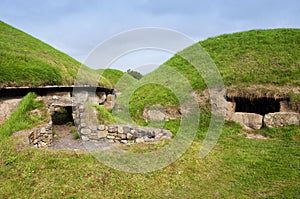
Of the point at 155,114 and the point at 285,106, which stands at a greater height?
the point at 285,106

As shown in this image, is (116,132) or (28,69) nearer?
(116,132)

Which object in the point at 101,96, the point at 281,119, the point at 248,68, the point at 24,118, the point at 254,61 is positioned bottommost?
the point at 24,118

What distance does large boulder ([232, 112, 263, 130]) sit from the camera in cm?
1062

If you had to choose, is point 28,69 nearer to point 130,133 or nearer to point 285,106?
point 130,133

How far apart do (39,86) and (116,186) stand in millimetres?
6628

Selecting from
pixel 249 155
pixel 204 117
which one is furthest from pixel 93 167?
pixel 204 117

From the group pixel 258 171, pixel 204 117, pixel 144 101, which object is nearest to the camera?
pixel 258 171

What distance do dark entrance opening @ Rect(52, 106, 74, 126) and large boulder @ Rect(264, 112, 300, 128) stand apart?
336 inches

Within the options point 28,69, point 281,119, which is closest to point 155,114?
point 281,119

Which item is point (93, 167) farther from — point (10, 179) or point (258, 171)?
point (258, 171)

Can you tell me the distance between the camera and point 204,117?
11688mm

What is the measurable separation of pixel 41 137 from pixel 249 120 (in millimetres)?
8376

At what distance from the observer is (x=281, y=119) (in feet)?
33.5

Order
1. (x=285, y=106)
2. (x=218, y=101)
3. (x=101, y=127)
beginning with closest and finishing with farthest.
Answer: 1. (x=101, y=127)
2. (x=285, y=106)
3. (x=218, y=101)
